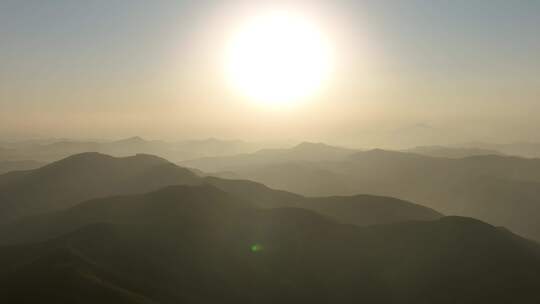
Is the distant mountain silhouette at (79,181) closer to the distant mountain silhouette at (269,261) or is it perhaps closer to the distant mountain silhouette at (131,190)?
the distant mountain silhouette at (131,190)

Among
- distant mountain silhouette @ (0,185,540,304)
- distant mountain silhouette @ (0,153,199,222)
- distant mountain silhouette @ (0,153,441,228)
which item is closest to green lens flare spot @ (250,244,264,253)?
distant mountain silhouette @ (0,185,540,304)

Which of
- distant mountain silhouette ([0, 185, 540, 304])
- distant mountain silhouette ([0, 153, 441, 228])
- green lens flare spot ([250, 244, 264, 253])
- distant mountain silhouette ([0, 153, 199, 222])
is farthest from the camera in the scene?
distant mountain silhouette ([0, 153, 199, 222])

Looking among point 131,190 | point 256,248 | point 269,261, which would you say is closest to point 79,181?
point 131,190

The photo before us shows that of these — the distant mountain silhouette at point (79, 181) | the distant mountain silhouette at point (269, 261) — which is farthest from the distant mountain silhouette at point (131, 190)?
the distant mountain silhouette at point (269, 261)

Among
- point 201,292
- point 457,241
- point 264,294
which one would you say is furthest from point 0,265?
point 457,241

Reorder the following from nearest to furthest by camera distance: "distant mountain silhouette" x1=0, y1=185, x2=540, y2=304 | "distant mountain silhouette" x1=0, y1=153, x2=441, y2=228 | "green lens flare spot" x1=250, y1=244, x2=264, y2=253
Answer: "distant mountain silhouette" x1=0, y1=185, x2=540, y2=304, "green lens flare spot" x1=250, y1=244, x2=264, y2=253, "distant mountain silhouette" x1=0, y1=153, x2=441, y2=228

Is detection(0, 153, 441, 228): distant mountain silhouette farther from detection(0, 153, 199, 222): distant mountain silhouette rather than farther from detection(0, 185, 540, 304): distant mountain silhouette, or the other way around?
detection(0, 185, 540, 304): distant mountain silhouette

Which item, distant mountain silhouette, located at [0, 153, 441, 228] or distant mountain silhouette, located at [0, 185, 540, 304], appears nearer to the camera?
distant mountain silhouette, located at [0, 185, 540, 304]
